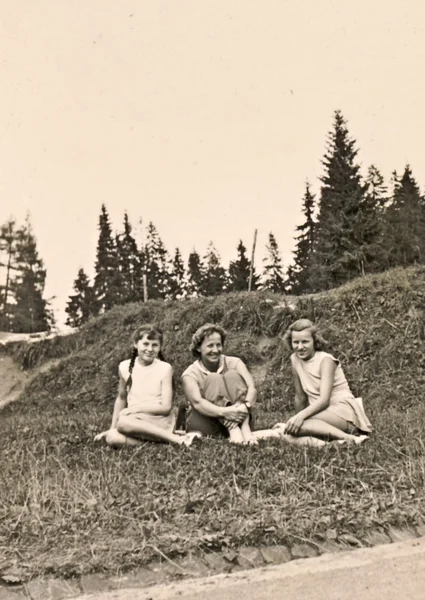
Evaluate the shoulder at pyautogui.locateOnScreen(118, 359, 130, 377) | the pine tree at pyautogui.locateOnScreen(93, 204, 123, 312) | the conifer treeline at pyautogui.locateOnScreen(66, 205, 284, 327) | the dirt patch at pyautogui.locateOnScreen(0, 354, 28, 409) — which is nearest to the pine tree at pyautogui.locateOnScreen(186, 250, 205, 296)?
the conifer treeline at pyautogui.locateOnScreen(66, 205, 284, 327)

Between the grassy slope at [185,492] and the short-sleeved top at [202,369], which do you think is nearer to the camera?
the grassy slope at [185,492]

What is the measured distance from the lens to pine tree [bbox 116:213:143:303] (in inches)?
2098

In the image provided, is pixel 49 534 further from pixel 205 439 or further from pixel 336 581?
pixel 205 439

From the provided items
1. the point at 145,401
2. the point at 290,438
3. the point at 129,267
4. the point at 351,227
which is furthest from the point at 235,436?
the point at 129,267

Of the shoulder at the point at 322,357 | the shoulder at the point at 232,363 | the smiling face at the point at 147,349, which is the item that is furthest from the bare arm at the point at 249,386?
the smiling face at the point at 147,349

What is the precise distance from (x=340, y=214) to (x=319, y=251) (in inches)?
126

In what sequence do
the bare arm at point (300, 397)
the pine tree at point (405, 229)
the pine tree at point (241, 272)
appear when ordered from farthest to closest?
the pine tree at point (241, 272)
the pine tree at point (405, 229)
the bare arm at point (300, 397)

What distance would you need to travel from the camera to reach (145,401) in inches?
238

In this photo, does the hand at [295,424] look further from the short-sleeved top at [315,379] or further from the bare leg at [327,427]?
the short-sleeved top at [315,379]

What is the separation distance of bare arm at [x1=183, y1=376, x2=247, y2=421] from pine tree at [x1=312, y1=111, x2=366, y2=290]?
2642 centimetres

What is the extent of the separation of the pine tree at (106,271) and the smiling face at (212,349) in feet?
148

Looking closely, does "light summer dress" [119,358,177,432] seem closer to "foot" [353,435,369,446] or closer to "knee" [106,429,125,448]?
"knee" [106,429,125,448]

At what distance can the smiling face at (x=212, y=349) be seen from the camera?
618 centimetres

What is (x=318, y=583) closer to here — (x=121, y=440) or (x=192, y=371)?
(x=121, y=440)
